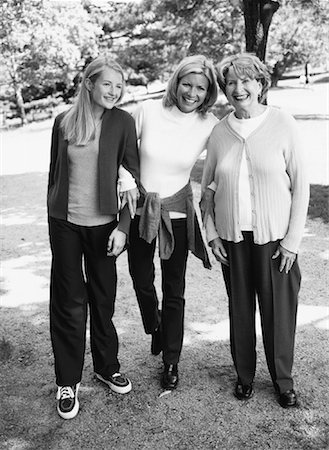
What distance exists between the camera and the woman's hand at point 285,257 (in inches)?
111

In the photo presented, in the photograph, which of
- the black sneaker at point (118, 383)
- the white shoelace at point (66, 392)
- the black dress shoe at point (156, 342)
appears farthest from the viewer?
the black dress shoe at point (156, 342)

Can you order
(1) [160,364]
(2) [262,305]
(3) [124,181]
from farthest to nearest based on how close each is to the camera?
1. (1) [160,364]
2. (2) [262,305]
3. (3) [124,181]

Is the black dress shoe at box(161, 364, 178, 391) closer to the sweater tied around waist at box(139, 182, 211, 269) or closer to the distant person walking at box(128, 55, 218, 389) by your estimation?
the distant person walking at box(128, 55, 218, 389)

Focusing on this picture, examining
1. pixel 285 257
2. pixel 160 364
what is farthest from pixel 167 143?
pixel 160 364

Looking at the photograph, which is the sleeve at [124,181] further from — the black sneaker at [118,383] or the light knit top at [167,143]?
the black sneaker at [118,383]

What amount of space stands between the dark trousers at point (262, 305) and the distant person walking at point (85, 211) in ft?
2.13

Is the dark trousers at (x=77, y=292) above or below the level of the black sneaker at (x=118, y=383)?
above

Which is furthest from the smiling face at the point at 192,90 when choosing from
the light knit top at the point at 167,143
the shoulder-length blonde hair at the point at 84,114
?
the shoulder-length blonde hair at the point at 84,114

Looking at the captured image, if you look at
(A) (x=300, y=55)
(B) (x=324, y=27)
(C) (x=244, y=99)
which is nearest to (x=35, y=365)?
(C) (x=244, y=99)

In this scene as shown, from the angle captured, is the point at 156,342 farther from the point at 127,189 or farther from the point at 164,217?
the point at 127,189

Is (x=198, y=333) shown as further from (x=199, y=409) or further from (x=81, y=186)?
(x=81, y=186)

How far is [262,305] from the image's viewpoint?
9.76 ft

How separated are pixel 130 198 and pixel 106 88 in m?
0.57

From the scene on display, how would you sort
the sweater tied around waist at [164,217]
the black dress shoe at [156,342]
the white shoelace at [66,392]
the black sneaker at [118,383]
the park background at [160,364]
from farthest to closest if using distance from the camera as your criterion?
the black dress shoe at [156,342]
the black sneaker at [118,383]
the white shoelace at [66,392]
the sweater tied around waist at [164,217]
the park background at [160,364]
